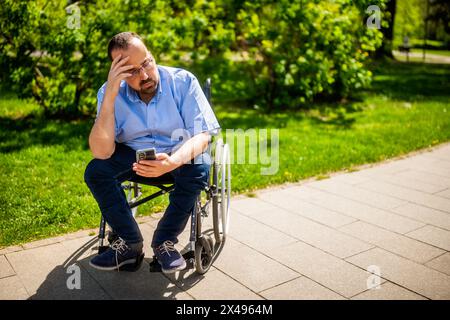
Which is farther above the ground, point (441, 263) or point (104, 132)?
point (104, 132)

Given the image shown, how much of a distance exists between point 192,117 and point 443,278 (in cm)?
204

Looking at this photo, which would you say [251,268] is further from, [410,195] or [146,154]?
[410,195]

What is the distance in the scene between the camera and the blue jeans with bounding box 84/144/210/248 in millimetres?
2871

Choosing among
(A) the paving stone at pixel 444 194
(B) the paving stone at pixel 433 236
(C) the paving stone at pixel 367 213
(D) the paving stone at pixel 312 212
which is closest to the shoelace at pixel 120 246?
(D) the paving stone at pixel 312 212

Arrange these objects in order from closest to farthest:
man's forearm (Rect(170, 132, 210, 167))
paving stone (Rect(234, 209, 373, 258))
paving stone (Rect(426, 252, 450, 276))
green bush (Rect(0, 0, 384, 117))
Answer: man's forearm (Rect(170, 132, 210, 167))
paving stone (Rect(426, 252, 450, 276))
paving stone (Rect(234, 209, 373, 258))
green bush (Rect(0, 0, 384, 117))

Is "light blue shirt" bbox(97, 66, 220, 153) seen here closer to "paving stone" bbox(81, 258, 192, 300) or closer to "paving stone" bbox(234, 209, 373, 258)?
"paving stone" bbox(81, 258, 192, 300)

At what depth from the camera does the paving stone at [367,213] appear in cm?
393

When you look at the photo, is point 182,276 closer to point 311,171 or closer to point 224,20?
point 311,171

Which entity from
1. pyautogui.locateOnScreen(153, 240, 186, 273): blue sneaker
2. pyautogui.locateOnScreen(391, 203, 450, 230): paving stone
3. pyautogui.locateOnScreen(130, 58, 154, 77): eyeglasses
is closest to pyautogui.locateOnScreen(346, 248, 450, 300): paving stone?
pyautogui.locateOnScreen(391, 203, 450, 230): paving stone

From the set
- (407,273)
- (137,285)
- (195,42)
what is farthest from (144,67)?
(195,42)

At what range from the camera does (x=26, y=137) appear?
609 cm

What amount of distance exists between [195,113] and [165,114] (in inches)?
8.2

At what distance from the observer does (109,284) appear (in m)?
2.94
